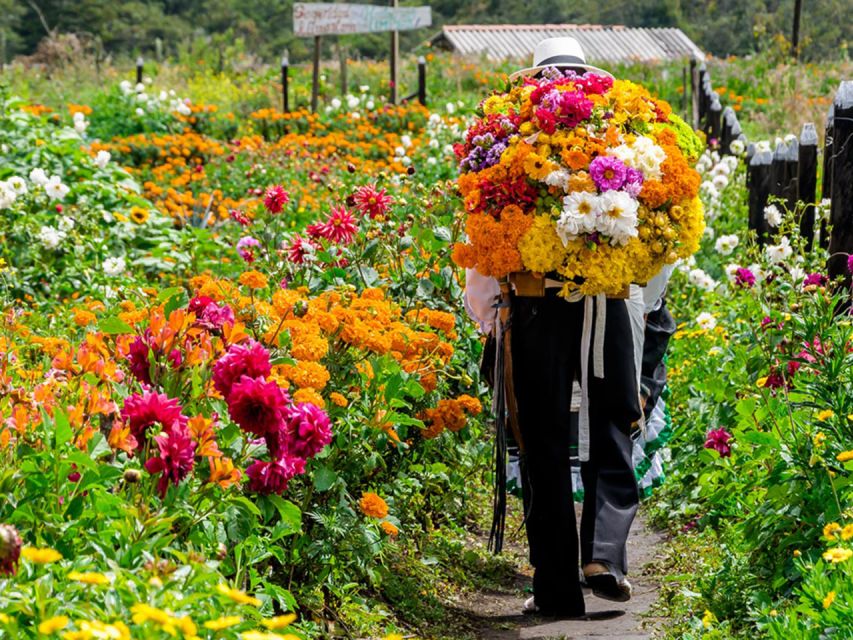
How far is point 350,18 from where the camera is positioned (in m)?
14.5

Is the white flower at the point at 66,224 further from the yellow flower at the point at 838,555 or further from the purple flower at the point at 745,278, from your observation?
the yellow flower at the point at 838,555

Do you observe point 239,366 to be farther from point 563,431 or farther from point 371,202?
point 371,202

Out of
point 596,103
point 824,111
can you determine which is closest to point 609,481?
point 596,103

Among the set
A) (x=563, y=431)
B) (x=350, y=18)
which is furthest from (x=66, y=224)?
(x=350, y=18)

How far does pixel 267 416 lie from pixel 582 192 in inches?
65.4

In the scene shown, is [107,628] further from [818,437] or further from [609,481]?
[609,481]

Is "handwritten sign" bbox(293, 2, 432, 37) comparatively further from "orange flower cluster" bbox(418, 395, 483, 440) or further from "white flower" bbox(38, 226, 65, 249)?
"orange flower cluster" bbox(418, 395, 483, 440)

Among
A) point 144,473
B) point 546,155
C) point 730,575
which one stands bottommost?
point 730,575

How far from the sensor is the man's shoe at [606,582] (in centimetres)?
431

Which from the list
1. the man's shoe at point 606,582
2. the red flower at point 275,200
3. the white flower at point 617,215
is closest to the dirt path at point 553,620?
the man's shoe at point 606,582

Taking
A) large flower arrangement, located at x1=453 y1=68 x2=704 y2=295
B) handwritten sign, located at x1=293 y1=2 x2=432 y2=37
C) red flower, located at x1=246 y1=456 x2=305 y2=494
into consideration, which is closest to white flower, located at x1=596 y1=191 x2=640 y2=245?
large flower arrangement, located at x1=453 y1=68 x2=704 y2=295

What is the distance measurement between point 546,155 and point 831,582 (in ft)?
5.77

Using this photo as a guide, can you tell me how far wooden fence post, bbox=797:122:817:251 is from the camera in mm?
6664

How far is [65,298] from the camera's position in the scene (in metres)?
7.02
